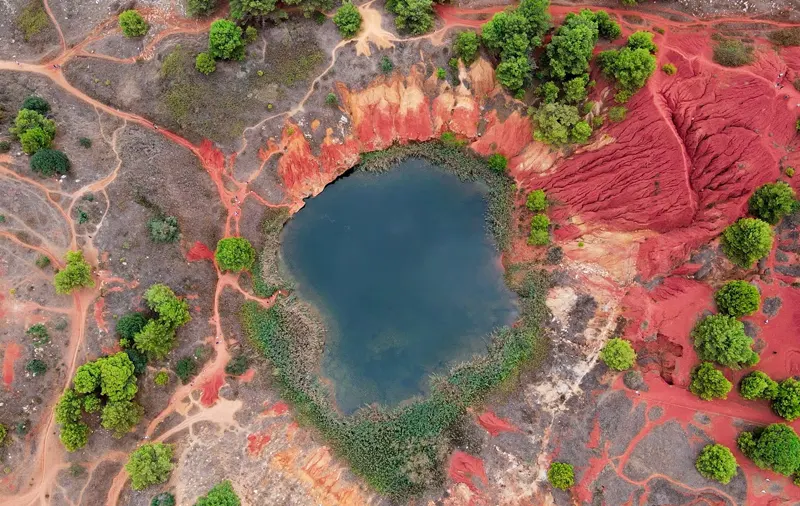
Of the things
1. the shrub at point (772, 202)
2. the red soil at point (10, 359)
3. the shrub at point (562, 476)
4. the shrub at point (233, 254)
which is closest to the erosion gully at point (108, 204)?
the red soil at point (10, 359)

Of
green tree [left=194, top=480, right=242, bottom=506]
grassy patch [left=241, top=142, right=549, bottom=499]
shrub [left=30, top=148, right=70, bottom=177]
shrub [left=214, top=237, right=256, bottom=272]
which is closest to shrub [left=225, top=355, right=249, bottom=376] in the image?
grassy patch [left=241, top=142, right=549, bottom=499]

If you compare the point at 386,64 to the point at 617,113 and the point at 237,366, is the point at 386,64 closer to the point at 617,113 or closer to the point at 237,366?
the point at 617,113

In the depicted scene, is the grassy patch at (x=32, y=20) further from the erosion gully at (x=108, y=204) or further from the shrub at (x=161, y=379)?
the shrub at (x=161, y=379)

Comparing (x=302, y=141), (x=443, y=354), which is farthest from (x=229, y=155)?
(x=443, y=354)

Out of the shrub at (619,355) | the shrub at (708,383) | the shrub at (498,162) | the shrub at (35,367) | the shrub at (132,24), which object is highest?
the shrub at (132,24)

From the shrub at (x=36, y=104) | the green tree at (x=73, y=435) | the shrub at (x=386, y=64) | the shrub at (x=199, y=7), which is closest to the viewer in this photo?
the green tree at (x=73, y=435)

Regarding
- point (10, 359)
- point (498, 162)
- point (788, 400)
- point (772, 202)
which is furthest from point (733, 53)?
point (10, 359)
